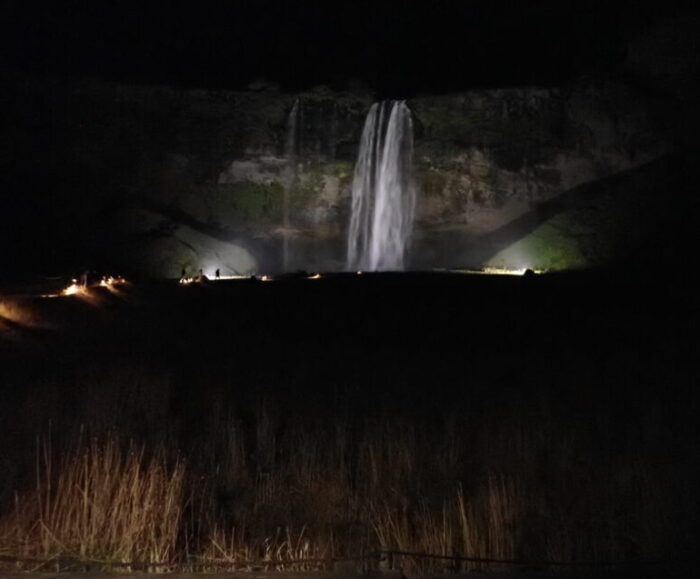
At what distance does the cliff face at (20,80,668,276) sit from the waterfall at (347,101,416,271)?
529 millimetres

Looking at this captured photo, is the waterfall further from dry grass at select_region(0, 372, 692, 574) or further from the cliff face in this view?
dry grass at select_region(0, 372, 692, 574)

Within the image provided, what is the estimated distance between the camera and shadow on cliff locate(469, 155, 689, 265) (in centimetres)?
3097

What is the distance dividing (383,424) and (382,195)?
28.5 m

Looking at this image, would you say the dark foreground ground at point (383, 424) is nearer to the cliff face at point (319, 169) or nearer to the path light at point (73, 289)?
the path light at point (73, 289)

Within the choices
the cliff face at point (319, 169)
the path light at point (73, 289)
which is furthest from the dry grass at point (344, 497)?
the cliff face at point (319, 169)

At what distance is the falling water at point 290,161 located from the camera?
36.2 metres

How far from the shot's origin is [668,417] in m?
8.47

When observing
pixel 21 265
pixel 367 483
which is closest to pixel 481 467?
pixel 367 483

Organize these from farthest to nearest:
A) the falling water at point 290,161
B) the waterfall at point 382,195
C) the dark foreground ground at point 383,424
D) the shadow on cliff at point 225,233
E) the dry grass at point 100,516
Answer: the shadow on cliff at point 225,233 < the falling water at point 290,161 < the waterfall at point 382,195 < the dark foreground ground at point 383,424 < the dry grass at point 100,516

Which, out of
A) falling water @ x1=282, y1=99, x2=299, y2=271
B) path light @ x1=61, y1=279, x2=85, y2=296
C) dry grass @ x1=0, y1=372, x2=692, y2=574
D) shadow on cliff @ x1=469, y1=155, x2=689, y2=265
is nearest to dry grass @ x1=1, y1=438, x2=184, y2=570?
dry grass @ x1=0, y1=372, x2=692, y2=574

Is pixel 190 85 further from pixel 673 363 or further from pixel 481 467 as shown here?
pixel 481 467

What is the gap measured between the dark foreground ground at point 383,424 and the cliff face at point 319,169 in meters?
17.0

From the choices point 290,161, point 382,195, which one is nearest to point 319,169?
point 290,161

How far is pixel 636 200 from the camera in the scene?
31719 mm
